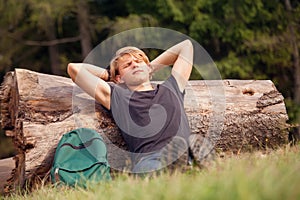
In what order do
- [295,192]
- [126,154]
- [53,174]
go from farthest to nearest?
[126,154], [53,174], [295,192]

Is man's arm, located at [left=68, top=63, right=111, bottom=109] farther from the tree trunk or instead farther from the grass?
the tree trunk

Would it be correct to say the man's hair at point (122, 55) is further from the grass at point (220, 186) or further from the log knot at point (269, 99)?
the grass at point (220, 186)

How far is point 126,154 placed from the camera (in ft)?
14.4

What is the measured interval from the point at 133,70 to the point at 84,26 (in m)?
7.74

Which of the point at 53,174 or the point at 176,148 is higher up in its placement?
the point at 176,148

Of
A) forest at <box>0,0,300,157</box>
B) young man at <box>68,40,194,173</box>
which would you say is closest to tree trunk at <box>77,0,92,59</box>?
forest at <box>0,0,300,157</box>

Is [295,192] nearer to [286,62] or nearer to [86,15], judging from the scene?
[286,62]

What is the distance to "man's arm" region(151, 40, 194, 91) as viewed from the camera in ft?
14.4

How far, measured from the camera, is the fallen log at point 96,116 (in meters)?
4.30

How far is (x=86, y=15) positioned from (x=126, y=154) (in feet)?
25.4

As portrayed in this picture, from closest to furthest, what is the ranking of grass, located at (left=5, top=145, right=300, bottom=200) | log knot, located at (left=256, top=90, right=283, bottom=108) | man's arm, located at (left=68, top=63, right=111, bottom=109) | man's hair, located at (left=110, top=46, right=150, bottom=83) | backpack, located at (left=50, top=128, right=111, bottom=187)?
grass, located at (left=5, top=145, right=300, bottom=200)
backpack, located at (left=50, top=128, right=111, bottom=187)
man's arm, located at (left=68, top=63, right=111, bottom=109)
man's hair, located at (left=110, top=46, right=150, bottom=83)
log knot, located at (left=256, top=90, right=283, bottom=108)

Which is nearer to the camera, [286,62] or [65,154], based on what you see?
[65,154]

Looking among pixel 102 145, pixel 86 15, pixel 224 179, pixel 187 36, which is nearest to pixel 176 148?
pixel 102 145

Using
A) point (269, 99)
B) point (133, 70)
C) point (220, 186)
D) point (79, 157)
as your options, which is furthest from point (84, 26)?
point (220, 186)
